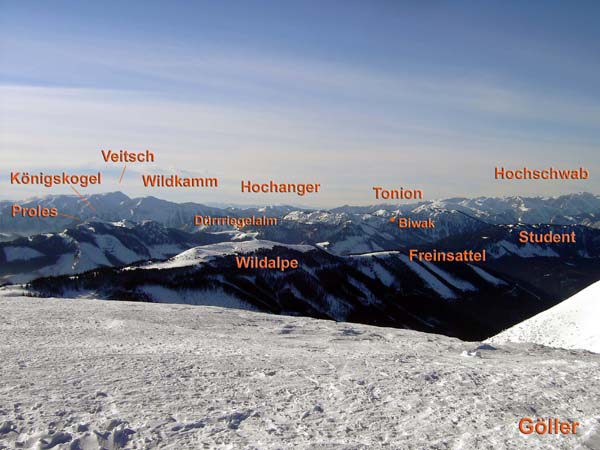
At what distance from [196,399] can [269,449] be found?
4.80 m

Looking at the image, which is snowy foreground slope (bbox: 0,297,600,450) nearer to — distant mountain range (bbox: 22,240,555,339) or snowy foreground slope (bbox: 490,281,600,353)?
snowy foreground slope (bbox: 490,281,600,353)

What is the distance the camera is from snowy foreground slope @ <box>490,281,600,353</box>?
48.2m

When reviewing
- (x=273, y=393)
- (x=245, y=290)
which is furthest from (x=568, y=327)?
(x=245, y=290)

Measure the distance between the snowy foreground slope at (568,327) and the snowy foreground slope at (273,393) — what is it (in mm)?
20325

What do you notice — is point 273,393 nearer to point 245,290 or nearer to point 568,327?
point 568,327

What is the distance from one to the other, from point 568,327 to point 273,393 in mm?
49309

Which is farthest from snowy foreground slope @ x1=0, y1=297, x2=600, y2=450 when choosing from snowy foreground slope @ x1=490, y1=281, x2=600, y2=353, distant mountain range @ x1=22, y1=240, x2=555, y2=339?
distant mountain range @ x1=22, y1=240, x2=555, y2=339

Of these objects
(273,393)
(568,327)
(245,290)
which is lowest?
(245,290)

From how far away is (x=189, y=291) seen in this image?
465 ft

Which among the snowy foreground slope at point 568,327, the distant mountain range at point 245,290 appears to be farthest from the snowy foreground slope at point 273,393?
the distant mountain range at point 245,290

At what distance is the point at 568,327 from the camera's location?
175 feet

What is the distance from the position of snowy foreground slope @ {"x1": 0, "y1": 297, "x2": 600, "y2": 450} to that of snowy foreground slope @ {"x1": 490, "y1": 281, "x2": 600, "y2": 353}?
2033 centimetres

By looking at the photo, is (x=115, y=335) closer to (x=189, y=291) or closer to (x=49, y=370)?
(x=49, y=370)

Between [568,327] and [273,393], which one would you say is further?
[568,327]
